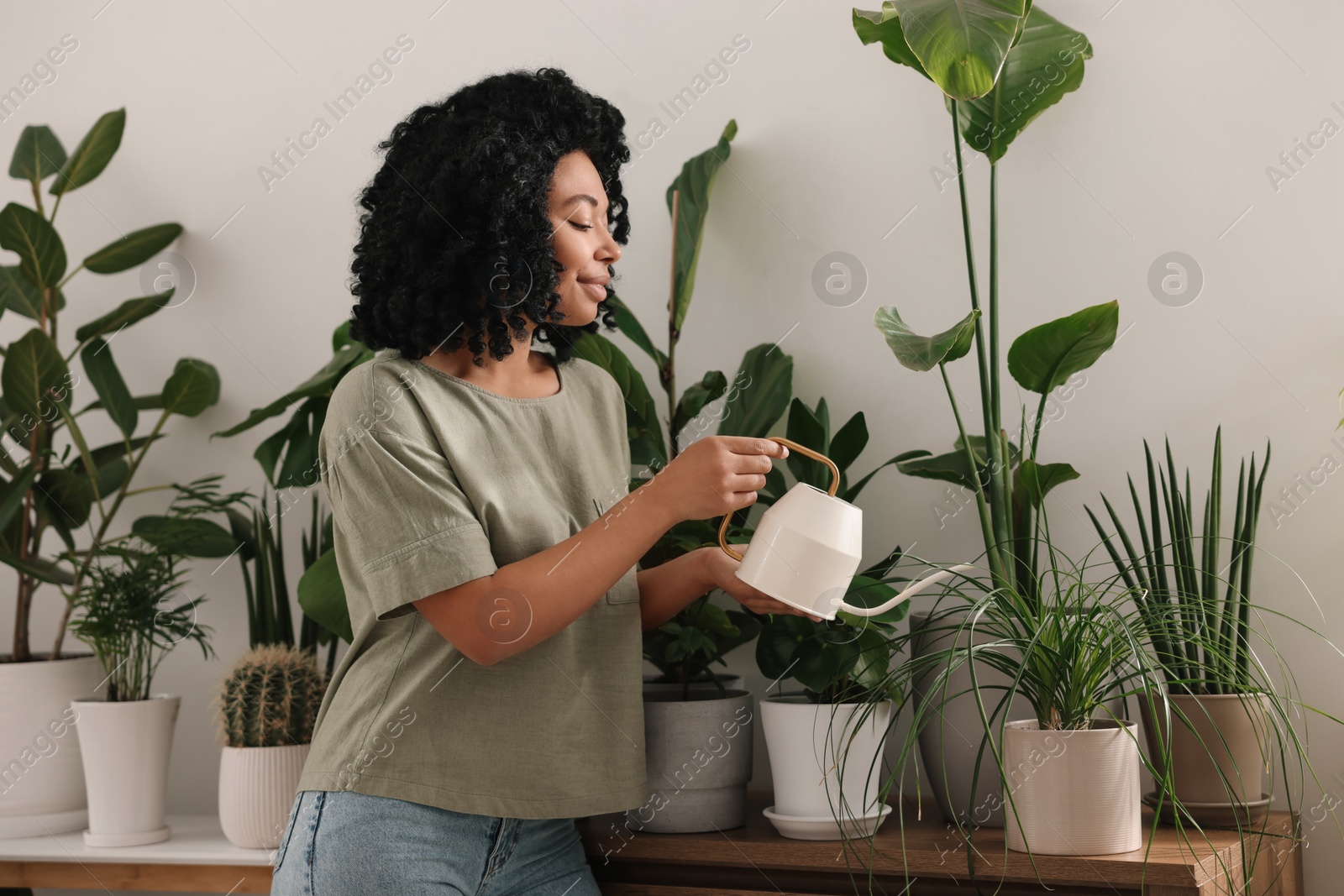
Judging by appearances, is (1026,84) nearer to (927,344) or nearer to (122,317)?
(927,344)

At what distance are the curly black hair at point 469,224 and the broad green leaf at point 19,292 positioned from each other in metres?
0.97

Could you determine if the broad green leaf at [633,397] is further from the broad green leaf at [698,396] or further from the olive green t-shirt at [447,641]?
the olive green t-shirt at [447,641]

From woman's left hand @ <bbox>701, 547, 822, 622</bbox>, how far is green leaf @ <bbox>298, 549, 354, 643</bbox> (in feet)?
1.55

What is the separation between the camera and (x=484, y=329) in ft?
3.67

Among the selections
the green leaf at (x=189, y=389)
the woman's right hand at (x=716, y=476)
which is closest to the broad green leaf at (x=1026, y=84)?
the woman's right hand at (x=716, y=476)

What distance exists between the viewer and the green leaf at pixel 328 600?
4.30 feet

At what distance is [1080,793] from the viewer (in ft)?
3.23

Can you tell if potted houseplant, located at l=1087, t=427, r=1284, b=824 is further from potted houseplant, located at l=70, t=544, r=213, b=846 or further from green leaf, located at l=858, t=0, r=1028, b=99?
potted houseplant, located at l=70, t=544, r=213, b=846

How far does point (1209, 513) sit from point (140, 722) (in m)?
1.45

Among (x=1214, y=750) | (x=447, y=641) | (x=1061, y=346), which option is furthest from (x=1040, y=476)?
(x=447, y=641)

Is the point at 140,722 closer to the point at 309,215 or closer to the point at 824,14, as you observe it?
the point at 309,215

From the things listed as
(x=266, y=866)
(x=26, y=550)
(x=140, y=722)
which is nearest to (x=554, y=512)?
(x=266, y=866)

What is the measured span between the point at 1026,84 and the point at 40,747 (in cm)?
167

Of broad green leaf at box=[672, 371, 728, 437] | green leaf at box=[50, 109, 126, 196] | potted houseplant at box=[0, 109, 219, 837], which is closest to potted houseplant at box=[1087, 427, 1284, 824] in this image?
broad green leaf at box=[672, 371, 728, 437]
